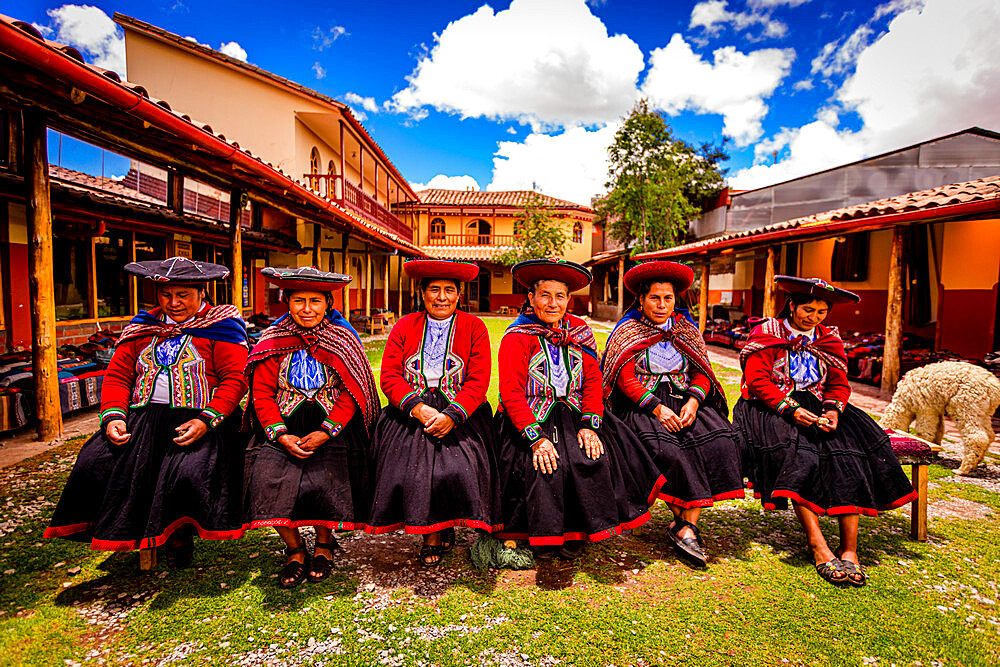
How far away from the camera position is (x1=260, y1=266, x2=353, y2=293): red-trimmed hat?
2549 millimetres

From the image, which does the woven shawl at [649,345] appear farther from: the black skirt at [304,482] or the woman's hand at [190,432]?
the woman's hand at [190,432]

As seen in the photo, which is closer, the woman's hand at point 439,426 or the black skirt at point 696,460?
the woman's hand at point 439,426

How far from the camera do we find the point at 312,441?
255cm

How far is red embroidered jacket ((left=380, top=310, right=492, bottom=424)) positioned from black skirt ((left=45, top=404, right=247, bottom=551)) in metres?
1.01

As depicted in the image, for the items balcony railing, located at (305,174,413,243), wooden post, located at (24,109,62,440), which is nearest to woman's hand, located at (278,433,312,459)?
wooden post, located at (24,109,62,440)

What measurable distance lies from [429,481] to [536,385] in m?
0.80

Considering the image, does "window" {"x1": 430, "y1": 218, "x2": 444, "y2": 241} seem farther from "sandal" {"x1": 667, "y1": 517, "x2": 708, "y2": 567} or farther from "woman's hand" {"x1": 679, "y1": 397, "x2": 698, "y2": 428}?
"sandal" {"x1": 667, "y1": 517, "x2": 708, "y2": 567}

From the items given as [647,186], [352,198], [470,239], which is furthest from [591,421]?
[470,239]

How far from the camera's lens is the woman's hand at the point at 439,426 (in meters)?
2.64

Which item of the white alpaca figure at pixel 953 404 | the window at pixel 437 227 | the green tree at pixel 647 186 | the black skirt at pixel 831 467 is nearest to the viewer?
the black skirt at pixel 831 467

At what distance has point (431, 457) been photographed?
265 centimetres

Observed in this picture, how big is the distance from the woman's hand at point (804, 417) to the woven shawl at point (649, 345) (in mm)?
399

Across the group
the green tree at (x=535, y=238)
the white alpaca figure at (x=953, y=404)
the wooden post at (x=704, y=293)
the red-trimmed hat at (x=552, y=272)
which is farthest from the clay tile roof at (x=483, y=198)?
the red-trimmed hat at (x=552, y=272)

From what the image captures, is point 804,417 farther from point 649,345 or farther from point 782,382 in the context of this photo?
point 649,345
